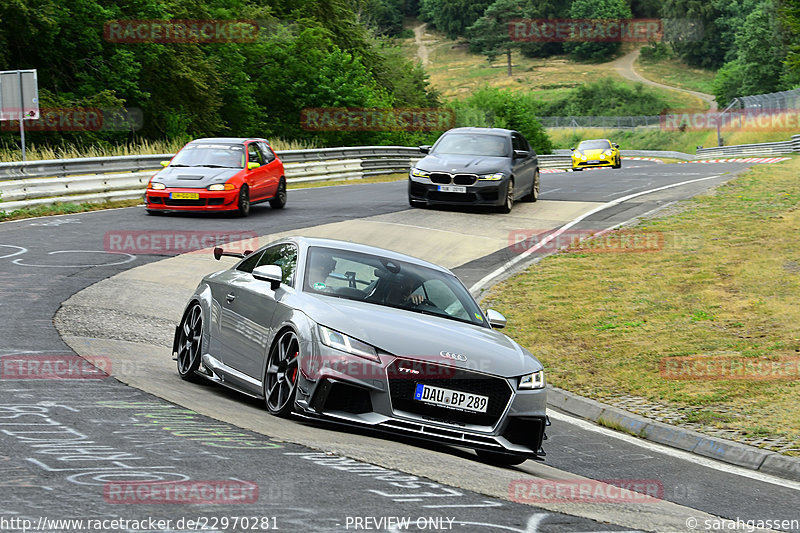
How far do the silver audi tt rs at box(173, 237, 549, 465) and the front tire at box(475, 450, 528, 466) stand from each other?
0.01m

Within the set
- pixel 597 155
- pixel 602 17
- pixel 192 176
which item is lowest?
pixel 597 155

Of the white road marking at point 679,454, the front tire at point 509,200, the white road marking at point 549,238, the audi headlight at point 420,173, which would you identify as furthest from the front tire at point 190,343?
the front tire at point 509,200

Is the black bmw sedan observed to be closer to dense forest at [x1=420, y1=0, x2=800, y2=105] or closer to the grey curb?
the grey curb

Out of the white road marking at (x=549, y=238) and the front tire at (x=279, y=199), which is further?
the front tire at (x=279, y=199)

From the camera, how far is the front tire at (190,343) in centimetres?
980

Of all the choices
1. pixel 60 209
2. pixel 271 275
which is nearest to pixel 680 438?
pixel 271 275

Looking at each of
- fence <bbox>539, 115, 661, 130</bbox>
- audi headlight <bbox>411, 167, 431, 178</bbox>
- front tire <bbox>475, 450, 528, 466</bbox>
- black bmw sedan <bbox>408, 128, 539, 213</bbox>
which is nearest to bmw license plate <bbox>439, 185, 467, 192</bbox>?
black bmw sedan <bbox>408, 128, 539, 213</bbox>

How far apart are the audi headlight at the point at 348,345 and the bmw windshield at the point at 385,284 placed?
0.84m

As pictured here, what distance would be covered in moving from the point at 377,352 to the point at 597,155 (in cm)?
4280

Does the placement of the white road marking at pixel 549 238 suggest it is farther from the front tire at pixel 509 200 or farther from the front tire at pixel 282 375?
the front tire at pixel 282 375

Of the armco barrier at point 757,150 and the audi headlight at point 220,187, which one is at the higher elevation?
the audi headlight at point 220,187

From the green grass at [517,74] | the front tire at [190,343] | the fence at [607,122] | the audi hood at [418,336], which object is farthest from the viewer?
the green grass at [517,74]

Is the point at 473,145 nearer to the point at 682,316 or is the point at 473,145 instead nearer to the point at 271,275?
the point at 682,316

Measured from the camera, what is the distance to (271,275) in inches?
341
